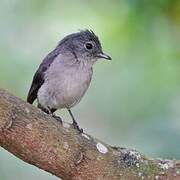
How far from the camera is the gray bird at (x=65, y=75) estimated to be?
186 inches

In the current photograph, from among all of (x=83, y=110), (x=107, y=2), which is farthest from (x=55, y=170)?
(x=83, y=110)

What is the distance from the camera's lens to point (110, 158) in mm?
3314

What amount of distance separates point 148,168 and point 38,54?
2.28m

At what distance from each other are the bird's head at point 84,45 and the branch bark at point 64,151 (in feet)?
5.88

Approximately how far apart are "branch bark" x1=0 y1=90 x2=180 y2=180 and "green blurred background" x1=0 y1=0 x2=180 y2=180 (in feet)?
1.05

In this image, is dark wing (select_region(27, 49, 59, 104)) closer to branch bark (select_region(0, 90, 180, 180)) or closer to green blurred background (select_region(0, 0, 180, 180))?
green blurred background (select_region(0, 0, 180, 180))

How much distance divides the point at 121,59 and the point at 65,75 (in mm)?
433

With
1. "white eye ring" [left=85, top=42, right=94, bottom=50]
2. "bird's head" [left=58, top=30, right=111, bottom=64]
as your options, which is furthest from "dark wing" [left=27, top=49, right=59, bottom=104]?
"white eye ring" [left=85, top=42, right=94, bottom=50]

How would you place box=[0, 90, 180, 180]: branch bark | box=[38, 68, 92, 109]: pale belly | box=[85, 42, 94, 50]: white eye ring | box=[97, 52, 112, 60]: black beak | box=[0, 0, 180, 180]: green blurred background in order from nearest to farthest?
box=[0, 90, 180, 180]: branch bark, box=[0, 0, 180, 180]: green blurred background, box=[38, 68, 92, 109]: pale belly, box=[97, 52, 112, 60]: black beak, box=[85, 42, 94, 50]: white eye ring

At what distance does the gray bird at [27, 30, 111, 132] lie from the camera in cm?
472

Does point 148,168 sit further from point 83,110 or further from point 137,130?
point 83,110

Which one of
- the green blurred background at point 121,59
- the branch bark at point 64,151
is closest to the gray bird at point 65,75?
the green blurred background at point 121,59

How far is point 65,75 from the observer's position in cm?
472

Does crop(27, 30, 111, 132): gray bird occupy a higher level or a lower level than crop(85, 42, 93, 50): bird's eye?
lower
